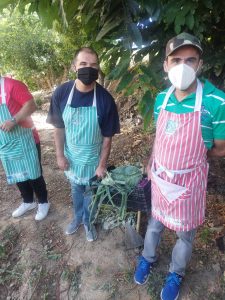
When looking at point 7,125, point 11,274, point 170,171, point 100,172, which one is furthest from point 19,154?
point 170,171

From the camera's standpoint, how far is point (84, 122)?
2434 millimetres

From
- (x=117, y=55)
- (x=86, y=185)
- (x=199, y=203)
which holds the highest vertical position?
(x=117, y=55)

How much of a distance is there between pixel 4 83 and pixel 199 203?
1886 mm

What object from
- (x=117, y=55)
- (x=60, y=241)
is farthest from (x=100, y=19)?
(x=60, y=241)

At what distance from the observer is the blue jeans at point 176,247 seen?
7.30ft

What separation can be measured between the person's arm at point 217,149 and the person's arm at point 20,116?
161 centimetres

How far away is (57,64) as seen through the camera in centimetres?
827

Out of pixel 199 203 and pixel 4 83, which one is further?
pixel 4 83

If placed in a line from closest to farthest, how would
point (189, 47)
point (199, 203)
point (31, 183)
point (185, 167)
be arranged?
point (189, 47), point (185, 167), point (199, 203), point (31, 183)

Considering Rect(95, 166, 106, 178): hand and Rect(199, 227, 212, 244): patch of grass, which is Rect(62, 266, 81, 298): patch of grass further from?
Rect(199, 227, 212, 244): patch of grass

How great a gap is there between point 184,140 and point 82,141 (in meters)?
0.94

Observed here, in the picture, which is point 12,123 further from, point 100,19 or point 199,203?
point 199,203

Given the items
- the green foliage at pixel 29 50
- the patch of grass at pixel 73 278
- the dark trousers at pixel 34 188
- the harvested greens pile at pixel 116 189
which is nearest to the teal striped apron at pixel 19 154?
the dark trousers at pixel 34 188

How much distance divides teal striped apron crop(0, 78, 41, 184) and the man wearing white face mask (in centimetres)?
127
